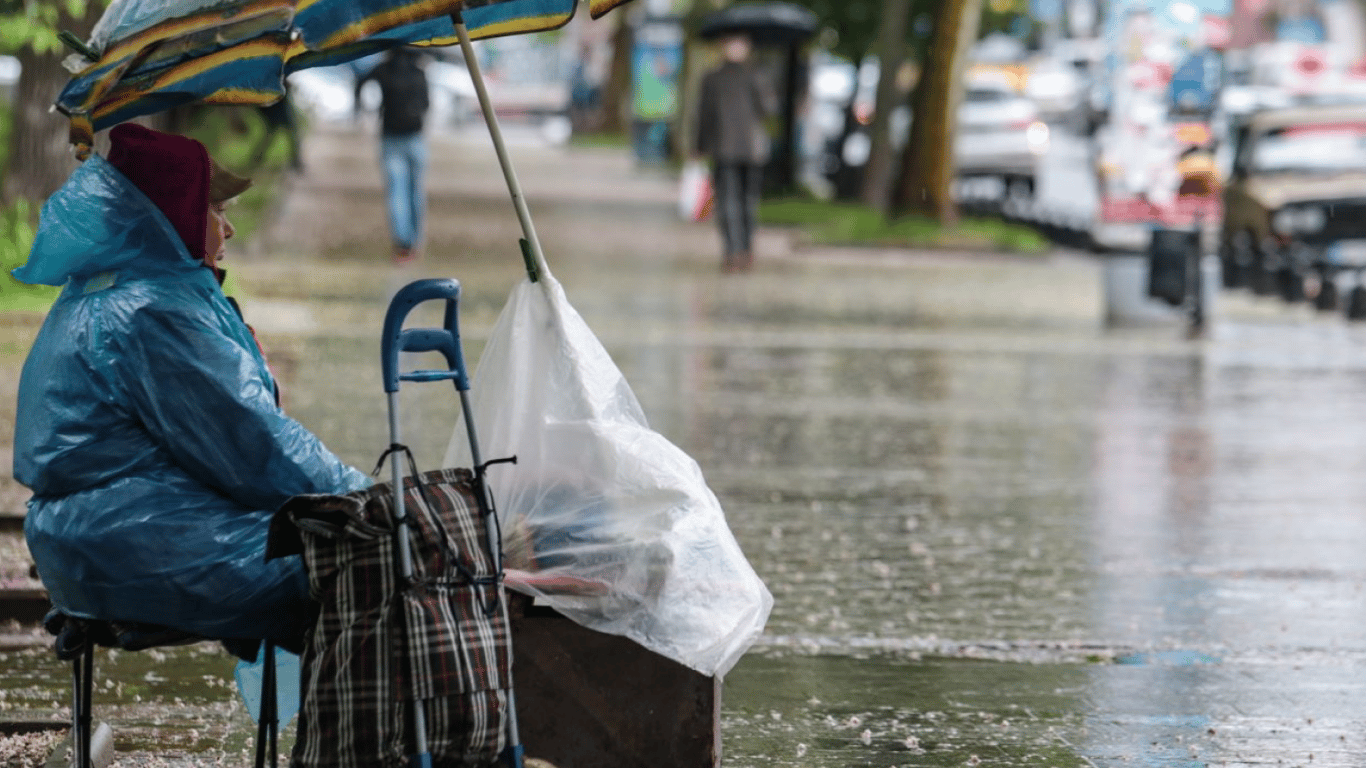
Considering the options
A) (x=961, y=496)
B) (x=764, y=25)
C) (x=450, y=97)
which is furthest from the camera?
(x=450, y=97)

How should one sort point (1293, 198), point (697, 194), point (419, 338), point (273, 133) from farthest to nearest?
1. point (697, 194)
2. point (273, 133)
3. point (1293, 198)
4. point (419, 338)

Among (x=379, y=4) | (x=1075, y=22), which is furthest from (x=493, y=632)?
(x=1075, y=22)

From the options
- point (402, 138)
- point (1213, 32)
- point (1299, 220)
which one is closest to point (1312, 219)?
point (1299, 220)

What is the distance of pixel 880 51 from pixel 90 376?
27.4 m

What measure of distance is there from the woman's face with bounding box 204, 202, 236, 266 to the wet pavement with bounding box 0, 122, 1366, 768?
1338 millimetres

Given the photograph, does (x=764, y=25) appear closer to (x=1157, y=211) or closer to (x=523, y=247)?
(x=1157, y=211)

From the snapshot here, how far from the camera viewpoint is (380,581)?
4.04 m

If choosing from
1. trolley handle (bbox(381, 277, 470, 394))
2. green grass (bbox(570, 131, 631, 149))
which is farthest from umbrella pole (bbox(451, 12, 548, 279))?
green grass (bbox(570, 131, 631, 149))

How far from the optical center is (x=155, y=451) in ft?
14.1

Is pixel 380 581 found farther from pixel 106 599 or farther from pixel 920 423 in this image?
pixel 920 423

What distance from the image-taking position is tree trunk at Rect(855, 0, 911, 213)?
1220 inches

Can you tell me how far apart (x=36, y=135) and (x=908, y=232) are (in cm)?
1237

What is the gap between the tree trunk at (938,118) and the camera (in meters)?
25.2

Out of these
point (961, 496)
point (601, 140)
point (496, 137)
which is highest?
point (496, 137)
